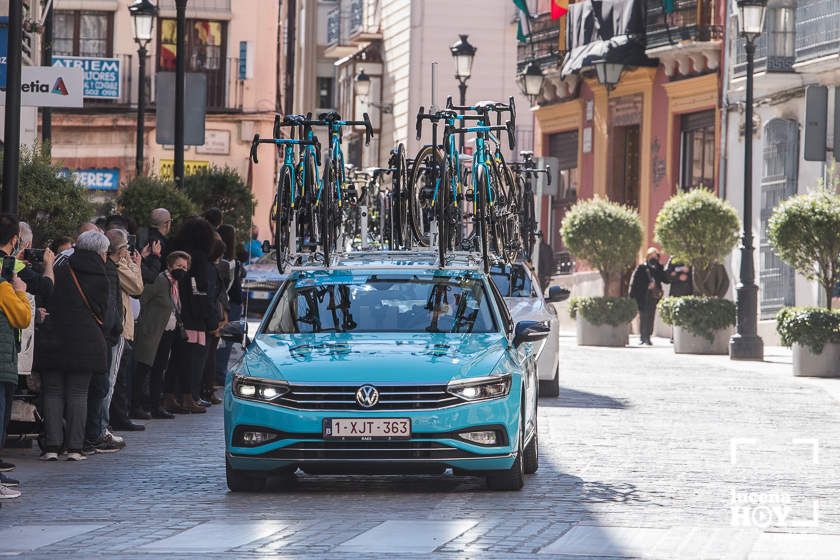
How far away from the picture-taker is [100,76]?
33062 mm

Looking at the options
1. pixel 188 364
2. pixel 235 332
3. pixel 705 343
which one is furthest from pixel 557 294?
pixel 705 343

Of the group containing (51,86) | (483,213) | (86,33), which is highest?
(86,33)

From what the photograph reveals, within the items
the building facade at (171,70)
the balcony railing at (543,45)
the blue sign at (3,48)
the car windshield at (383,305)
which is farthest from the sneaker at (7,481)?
the building facade at (171,70)

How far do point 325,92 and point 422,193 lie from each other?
74.9 m

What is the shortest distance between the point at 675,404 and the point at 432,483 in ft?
28.3

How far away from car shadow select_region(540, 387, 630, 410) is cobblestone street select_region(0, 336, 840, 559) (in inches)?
59.1

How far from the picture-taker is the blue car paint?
497 inches

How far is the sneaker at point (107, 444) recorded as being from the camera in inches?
639

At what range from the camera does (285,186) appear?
16.5 m

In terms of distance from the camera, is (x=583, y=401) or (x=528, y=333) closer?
(x=528, y=333)

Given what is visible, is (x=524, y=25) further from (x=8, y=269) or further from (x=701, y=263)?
(x=8, y=269)

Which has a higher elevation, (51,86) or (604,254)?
(51,86)

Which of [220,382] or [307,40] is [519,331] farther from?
[307,40]

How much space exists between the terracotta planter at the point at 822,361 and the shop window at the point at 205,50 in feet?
93.4
